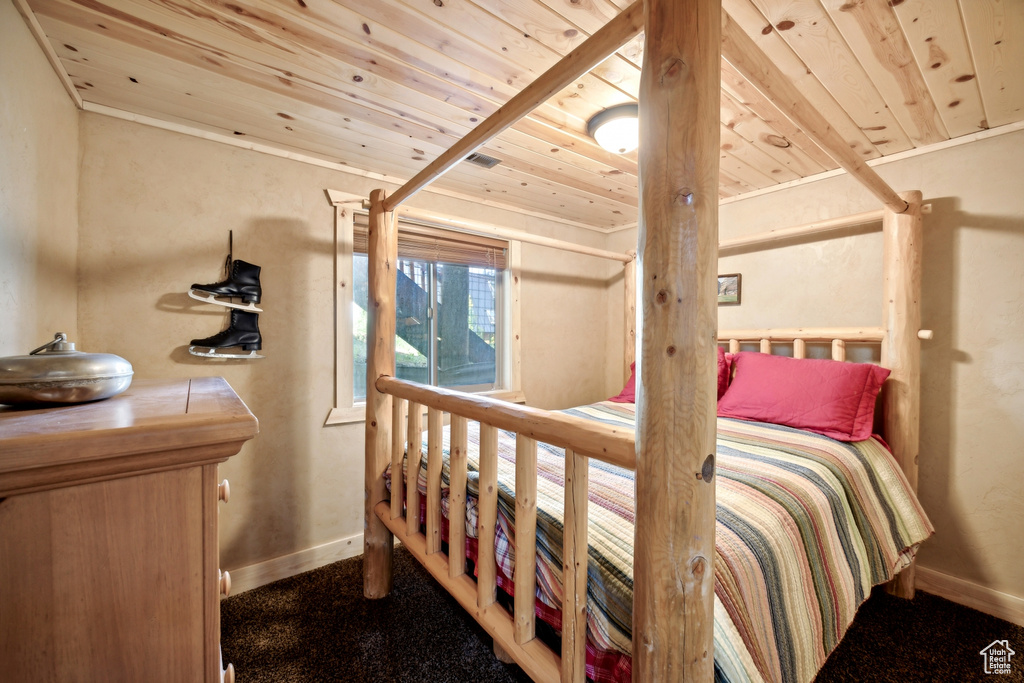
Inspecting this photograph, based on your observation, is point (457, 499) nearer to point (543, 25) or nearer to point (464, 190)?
point (543, 25)

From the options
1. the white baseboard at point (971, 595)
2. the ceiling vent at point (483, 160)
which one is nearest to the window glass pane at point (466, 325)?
the ceiling vent at point (483, 160)

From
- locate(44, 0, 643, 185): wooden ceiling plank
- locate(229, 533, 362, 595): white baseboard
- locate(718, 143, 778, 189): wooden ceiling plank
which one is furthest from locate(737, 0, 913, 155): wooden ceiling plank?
locate(229, 533, 362, 595): white baseboard

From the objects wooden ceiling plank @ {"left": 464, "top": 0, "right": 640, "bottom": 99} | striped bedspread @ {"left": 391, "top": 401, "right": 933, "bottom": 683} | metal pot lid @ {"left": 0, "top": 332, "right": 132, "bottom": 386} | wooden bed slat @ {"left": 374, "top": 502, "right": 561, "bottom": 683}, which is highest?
wooden ceiling plank @ {"left": 464, "top": 0, "right": 640, "bottom": 99}

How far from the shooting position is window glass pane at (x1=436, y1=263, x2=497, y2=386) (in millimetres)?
2650

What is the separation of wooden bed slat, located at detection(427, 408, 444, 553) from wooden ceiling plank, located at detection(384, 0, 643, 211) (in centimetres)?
89

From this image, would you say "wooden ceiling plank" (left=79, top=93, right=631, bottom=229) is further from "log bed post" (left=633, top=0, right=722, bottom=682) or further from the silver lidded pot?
"log bed post" (left=633, top=0, right=722, bottom=682)

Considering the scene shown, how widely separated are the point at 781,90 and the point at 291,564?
2.69m

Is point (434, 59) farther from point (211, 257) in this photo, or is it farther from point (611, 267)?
point (611, 267)

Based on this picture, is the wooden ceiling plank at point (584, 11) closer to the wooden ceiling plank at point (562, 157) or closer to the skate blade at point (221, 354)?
the wooden ceiling plank at point (562, 157)

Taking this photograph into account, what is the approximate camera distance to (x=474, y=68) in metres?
1.38

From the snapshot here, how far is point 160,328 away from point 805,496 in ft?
8.29

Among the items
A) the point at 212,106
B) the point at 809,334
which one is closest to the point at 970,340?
the point at 809,334

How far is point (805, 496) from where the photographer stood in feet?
3.98

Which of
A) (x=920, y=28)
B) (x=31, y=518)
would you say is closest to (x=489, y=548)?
(x=31, y=518)
